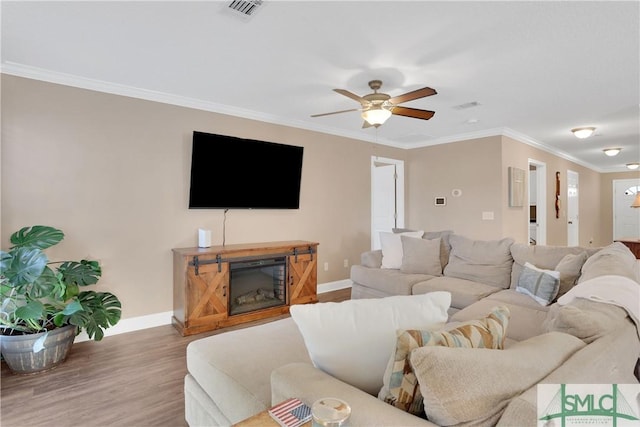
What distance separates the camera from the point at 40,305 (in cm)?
243

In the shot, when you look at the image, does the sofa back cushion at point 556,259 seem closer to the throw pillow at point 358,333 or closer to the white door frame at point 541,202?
the throw pillow at point 358,333

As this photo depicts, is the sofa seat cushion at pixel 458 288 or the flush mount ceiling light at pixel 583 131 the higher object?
the flush mount ceiling light at pixel 583 131

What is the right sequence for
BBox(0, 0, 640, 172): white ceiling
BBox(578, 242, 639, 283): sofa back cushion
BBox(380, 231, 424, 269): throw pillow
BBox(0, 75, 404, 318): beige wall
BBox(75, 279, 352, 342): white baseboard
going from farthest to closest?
1. BBox(380, 231, 424, 269): throw pillow
2. BBox(75, 279, 352, 342): white baseboard
3. BBox(0, 75, 404, 318): beige wall
4. BBox(0, 0, 640, 172): white ceiling
5. BBox(578, 242, 639, 283): sofa back cushion

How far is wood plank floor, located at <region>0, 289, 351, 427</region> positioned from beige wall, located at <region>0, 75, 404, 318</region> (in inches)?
24.7

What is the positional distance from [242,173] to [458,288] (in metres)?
2.69

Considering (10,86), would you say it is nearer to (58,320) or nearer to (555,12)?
(58,320)

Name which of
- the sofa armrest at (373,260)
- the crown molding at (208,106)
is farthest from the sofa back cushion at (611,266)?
the crown molding at (208,106)

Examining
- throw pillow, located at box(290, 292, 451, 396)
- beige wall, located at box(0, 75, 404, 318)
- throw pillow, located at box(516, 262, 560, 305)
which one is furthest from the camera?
beige wall, located at box(0, 75, 404, 318)

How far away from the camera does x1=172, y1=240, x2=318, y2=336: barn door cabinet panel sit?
10.9ft

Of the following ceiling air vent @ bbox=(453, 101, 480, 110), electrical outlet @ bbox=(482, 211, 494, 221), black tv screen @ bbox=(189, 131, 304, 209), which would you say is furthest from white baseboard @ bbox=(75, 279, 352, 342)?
electrical outlet @ bbox=(482, 211, 494, 221)

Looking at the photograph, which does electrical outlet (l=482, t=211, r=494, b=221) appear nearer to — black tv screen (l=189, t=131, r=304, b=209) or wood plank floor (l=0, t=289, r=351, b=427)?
black tv screen (l=189, t=131, r=304, b=209)

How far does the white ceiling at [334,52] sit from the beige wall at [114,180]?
0.66ft

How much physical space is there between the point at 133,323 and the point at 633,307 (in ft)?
12.6

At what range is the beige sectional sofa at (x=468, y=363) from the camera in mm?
839
